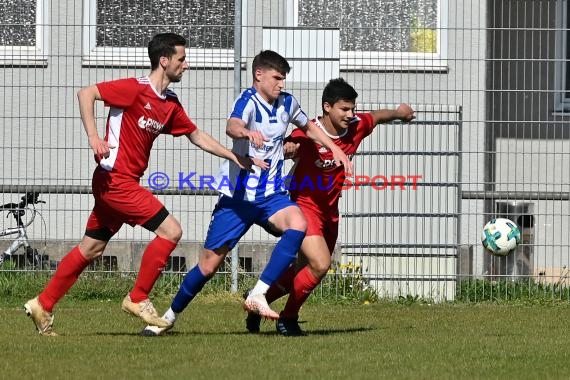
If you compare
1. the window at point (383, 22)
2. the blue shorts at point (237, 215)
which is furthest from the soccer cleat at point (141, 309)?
the window at point (383, 22)

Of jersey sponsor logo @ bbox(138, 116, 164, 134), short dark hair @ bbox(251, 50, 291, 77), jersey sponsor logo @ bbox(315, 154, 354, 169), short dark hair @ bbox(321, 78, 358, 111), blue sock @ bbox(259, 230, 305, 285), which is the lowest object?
blue sock @ bbox(259, 230, 305, 285)

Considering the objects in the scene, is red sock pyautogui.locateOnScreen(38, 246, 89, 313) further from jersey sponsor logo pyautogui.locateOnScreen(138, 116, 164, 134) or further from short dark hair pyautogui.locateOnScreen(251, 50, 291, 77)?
short dark hair pyautogui.locateOnScreen(251, 50, 291, 77)

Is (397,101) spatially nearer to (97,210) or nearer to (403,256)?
(403,256)

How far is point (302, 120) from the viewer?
9.83 meters

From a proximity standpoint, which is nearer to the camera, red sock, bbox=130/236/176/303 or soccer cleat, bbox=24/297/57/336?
red sock, bbox=130/236/176/303

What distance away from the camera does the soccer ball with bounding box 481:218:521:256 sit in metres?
12.4

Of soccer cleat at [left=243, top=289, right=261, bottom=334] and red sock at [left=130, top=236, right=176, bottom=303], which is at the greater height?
red sock at [left=130, top=236, right=176, bottom=303]

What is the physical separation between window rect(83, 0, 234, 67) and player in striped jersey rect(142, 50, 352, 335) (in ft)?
12.4

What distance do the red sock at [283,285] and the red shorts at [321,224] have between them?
34 centimetres

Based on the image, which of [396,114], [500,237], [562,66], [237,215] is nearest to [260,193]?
[237,215]

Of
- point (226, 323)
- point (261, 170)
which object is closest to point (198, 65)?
point (226, 323)

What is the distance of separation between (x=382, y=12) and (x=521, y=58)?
8.77ft

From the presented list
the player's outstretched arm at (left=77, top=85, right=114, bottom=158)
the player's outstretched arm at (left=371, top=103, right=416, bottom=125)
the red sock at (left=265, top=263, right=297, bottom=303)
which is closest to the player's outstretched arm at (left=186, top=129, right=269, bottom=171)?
the player's outstretched arm at (left=77, top=85, right=114, bottom=158)

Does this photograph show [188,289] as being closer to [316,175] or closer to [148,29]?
[316,175]
